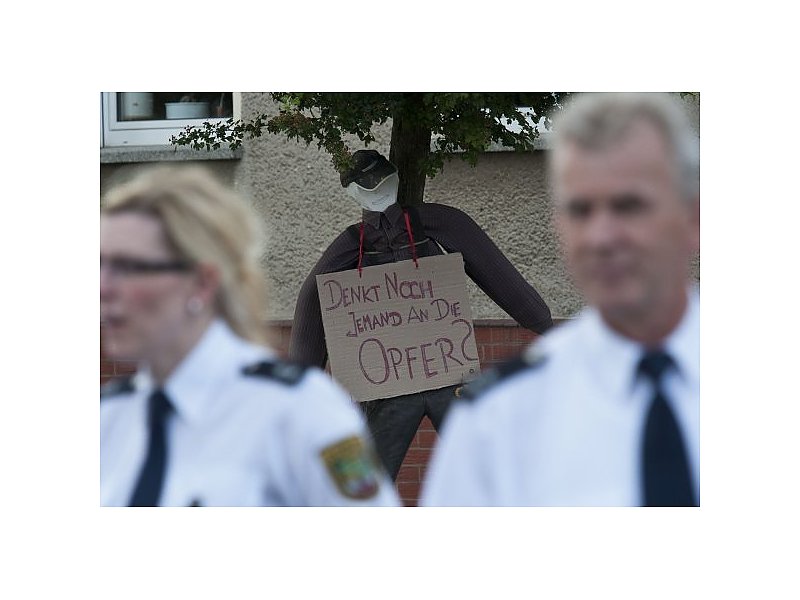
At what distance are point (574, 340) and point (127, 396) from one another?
123 cm

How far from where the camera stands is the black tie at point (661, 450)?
3242 mm

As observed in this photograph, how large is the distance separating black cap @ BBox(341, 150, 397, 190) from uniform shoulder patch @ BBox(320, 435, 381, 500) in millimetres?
1471

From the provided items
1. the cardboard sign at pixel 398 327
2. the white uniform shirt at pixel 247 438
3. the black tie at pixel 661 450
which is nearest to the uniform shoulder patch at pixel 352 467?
the white uniform shirt at pixel 247 438

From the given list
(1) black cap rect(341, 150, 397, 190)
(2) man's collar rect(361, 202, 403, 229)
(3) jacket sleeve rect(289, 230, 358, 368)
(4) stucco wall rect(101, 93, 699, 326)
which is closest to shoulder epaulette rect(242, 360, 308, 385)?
(3) jacket sleeve rect(289, 230, 358, 368)

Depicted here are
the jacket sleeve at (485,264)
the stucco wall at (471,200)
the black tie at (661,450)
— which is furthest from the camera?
the stucco wall at (471,200)

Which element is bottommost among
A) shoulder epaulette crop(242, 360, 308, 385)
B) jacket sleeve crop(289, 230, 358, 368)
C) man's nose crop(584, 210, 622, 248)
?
shoulder epaulette crop(242, 360, 308, 385)

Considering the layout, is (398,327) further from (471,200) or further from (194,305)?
(471,200)

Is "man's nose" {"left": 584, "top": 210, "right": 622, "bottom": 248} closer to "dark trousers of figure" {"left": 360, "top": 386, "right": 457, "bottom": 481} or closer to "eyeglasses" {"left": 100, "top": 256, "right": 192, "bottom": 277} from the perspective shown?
"eyeglasses" {"left": 100, "top": 256, "right": 192, "bottom": 277}

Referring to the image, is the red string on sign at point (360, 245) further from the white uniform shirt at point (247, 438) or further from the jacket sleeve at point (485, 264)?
the white uniform shirt at point (247, 438)

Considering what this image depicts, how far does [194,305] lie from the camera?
3.23 meters

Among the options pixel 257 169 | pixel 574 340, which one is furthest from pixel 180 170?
pixel 257 169

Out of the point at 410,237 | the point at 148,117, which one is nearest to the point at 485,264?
the point at 410,237

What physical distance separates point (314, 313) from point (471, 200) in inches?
79.1

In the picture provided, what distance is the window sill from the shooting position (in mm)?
4289
